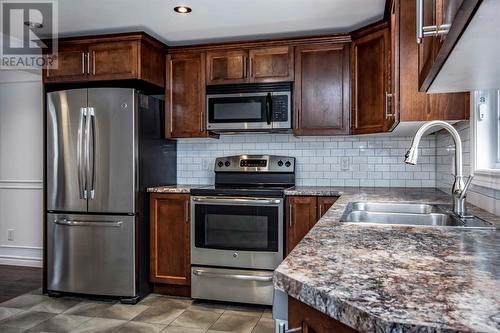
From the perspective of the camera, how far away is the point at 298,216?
9.77ft

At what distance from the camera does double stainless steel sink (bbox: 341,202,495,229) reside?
161 cm

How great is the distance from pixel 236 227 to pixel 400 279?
2.36m

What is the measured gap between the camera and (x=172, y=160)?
3781 millimetres

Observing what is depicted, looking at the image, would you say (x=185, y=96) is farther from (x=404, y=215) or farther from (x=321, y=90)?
(x=404, y=215)

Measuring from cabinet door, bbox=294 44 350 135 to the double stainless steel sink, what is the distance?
1.17m

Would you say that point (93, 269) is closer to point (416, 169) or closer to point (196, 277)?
point (196, 277)

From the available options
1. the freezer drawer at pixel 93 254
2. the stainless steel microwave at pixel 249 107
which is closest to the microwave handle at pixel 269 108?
the stainless steel microwave at pixel 249 107

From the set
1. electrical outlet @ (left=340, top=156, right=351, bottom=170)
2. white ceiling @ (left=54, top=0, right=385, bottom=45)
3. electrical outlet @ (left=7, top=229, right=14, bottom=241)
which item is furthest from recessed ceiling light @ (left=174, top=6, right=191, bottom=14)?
electrical outlet @ (left=7, top=229, right=14, bottom=241)

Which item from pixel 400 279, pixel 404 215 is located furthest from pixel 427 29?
pixel 404 215

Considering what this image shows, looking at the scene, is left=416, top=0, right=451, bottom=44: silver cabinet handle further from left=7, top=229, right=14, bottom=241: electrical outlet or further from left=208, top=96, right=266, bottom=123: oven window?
left=7, top=229, right=14, bottom=241: electrical outlet

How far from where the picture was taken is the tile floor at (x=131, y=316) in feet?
8.55

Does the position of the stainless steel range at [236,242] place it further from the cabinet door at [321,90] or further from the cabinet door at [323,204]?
the cabinet door at [321,90]

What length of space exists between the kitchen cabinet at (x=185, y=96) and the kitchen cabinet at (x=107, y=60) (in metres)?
0.16

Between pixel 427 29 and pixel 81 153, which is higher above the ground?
pixel 427 29
